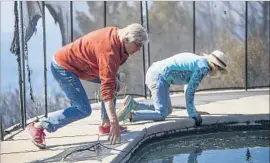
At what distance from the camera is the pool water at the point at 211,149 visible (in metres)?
4.59

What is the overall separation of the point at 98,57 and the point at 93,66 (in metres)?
0.20

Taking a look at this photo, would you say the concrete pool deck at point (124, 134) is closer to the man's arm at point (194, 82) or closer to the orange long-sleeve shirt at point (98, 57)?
the man's arm at point (194, 82)

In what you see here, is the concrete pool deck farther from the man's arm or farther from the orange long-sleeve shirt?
the orange long-sleeve shirt

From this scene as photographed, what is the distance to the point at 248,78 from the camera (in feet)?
27.8

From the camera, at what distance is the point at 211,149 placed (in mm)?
5035

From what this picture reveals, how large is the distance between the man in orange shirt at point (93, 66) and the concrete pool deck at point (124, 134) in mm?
172

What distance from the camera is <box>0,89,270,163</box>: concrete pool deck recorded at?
405 cm

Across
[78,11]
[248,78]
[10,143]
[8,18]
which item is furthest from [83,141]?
[248,78]

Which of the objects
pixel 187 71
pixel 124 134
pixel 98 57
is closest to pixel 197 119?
pixel 187 71

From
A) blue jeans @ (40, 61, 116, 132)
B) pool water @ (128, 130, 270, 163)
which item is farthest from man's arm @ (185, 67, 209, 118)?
blue jeans @ (40, 61, 116, 132)

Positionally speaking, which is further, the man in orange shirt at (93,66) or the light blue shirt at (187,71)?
the light blue shirt at (187,71)

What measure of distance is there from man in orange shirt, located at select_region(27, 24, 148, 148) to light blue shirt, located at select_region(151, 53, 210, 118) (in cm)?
104

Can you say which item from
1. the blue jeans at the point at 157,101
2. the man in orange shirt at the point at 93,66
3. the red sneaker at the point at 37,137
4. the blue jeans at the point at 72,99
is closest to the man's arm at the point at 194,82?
the blue jeans at the point at 157,101

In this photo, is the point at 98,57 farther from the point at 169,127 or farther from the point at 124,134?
the point at 169,127
